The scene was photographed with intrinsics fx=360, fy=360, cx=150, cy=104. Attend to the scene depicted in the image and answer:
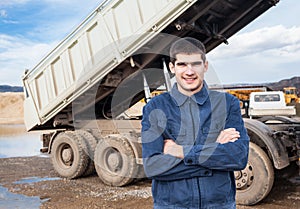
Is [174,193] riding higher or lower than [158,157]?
lower

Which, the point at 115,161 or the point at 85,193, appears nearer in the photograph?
the point at 85,193

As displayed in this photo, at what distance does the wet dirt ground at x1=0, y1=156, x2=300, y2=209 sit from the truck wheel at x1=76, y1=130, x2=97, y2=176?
164 millimetres

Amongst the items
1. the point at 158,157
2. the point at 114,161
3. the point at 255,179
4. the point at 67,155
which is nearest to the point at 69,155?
the point at 67,155

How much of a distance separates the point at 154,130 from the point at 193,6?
3.04 metres

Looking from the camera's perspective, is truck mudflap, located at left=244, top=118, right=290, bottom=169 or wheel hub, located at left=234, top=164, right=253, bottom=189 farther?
wheel hub, located at left=234, top=164, right=253, bottom=189

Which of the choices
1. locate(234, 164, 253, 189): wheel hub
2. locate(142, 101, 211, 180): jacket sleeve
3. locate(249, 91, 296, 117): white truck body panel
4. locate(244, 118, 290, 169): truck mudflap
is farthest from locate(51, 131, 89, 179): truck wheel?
locate(142, 101, 211, 180): jacket sleeve

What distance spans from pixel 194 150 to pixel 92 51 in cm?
406

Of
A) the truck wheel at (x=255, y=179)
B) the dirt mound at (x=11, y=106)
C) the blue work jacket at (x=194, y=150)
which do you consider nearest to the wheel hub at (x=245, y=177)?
the truck wheel at (x=255, y=179)

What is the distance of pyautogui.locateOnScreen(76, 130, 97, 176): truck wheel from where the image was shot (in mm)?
6377

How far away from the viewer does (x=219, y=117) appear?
199cm

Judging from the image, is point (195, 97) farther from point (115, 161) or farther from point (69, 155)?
point (69, 155)

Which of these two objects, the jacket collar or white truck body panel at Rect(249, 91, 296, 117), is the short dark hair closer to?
the jacket collar

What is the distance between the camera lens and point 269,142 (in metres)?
4.40

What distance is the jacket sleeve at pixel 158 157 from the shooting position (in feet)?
6.16
